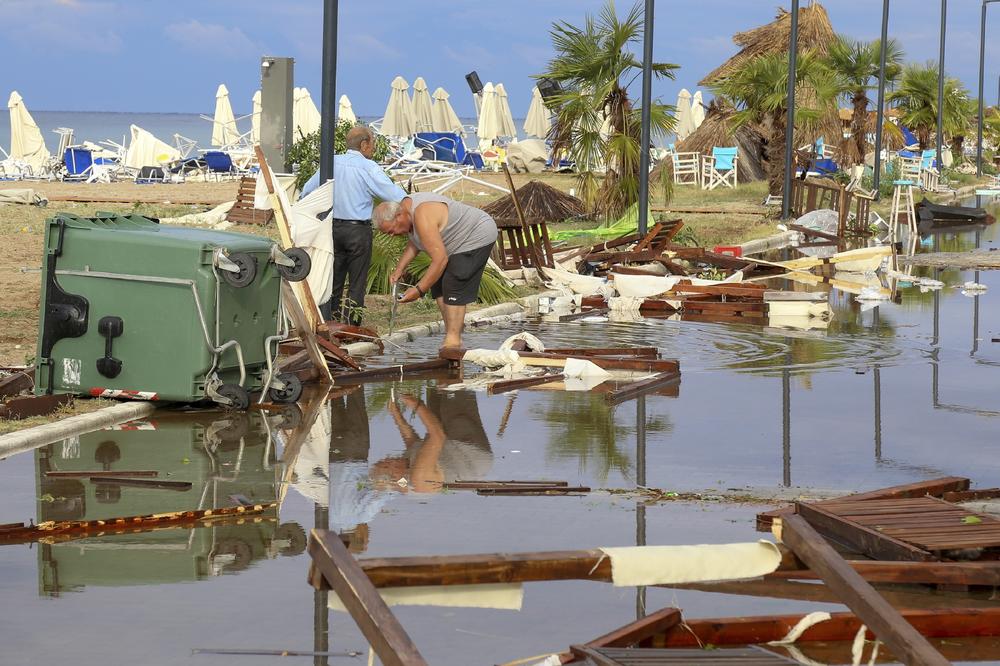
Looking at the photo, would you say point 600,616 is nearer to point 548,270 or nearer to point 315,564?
point 315,564

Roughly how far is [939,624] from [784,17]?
4634 cm

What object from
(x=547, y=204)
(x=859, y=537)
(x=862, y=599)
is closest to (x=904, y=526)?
(x=859, y=537)

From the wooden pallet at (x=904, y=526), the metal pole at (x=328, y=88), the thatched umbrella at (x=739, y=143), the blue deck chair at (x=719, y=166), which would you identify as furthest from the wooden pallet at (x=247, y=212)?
the thatched umbrella at (x=739, y=143)

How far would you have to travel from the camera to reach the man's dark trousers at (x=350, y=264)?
13203 mm

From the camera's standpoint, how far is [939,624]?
5.24 meters

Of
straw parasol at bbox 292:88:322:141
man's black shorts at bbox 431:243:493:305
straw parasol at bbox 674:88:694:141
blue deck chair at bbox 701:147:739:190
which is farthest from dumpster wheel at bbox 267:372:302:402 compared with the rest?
straw parasol at bbox 674:88:694:141

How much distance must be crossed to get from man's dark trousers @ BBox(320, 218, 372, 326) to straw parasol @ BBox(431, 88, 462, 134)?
4291 centimetres

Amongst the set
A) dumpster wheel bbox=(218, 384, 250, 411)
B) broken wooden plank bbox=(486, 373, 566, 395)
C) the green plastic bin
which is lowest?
broken wooden plank bbox=(486, 373, 566, 395)

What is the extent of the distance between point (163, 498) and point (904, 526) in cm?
351

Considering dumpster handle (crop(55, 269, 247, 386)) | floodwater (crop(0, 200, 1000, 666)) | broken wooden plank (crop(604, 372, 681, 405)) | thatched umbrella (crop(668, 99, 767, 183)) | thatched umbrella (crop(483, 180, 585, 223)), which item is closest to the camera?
floodwater (crop(0, 200, 1000, 666))

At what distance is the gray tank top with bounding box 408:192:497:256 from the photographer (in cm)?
1185

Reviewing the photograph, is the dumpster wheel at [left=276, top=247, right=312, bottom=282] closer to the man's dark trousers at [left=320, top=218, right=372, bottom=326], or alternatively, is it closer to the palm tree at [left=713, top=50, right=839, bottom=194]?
the man's dark trousers at [left=320, top=218, right=372, bottom=326]

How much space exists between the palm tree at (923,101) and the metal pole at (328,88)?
2015 inches

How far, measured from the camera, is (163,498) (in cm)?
731
